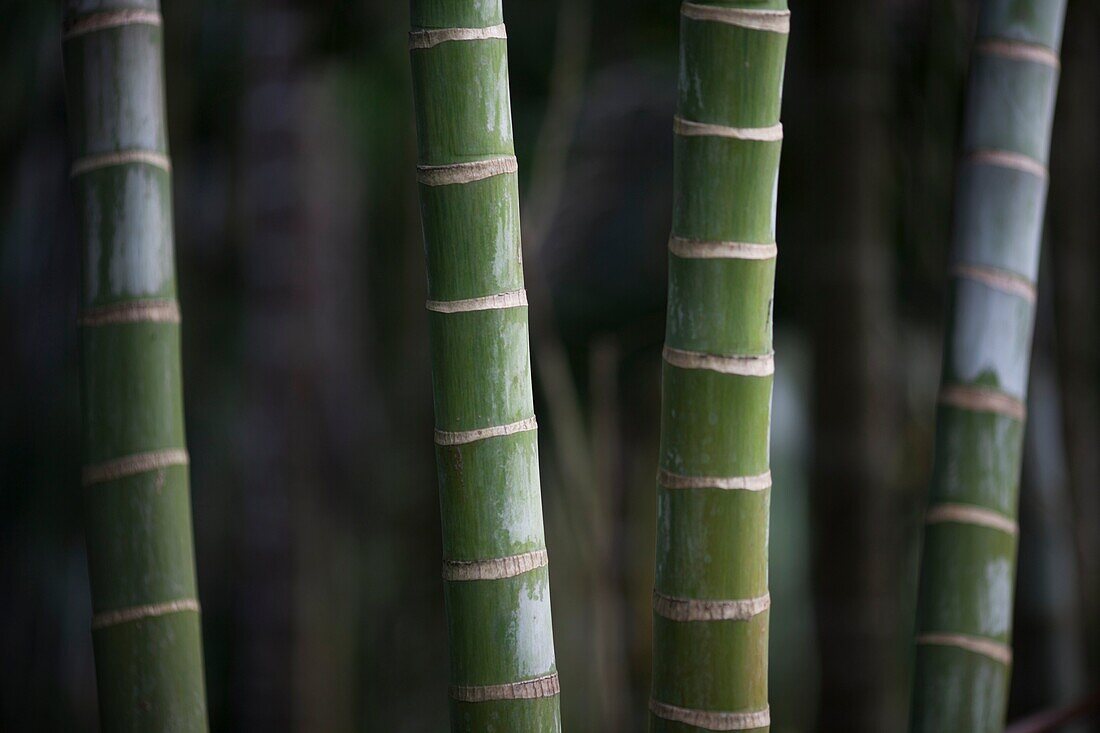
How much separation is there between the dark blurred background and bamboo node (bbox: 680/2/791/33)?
1.98ft

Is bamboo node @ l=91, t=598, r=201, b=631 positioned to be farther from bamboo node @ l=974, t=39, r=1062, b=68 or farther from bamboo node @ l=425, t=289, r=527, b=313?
bamboo node @ l=974, t=39, r=1062, b=68

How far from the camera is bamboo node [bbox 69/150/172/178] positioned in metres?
0.55

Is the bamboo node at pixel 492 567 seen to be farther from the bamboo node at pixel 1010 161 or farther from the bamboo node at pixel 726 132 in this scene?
the bamboo node at pixel 1010 161

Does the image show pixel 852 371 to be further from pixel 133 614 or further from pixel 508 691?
pixel 133 614

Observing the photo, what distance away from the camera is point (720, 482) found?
1.87 feet

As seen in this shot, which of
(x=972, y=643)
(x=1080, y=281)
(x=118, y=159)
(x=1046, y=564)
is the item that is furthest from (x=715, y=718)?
(x=1080, y=281)

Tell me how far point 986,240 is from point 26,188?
97cm

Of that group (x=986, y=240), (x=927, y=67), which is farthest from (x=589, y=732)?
(x=927, y=67)

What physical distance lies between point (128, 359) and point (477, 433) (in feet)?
0.69

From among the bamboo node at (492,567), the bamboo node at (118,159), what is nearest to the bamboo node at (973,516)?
the bamboo node at (492,567)

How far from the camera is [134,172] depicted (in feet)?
1.81

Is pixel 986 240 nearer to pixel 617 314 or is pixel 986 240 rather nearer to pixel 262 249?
pixel 617 314

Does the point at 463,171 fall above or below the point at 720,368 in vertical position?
above

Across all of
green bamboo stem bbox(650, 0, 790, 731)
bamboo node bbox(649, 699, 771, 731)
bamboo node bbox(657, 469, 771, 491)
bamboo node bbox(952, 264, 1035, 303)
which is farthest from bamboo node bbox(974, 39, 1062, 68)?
bamboo node bbox(649, 699, 771, 731)
